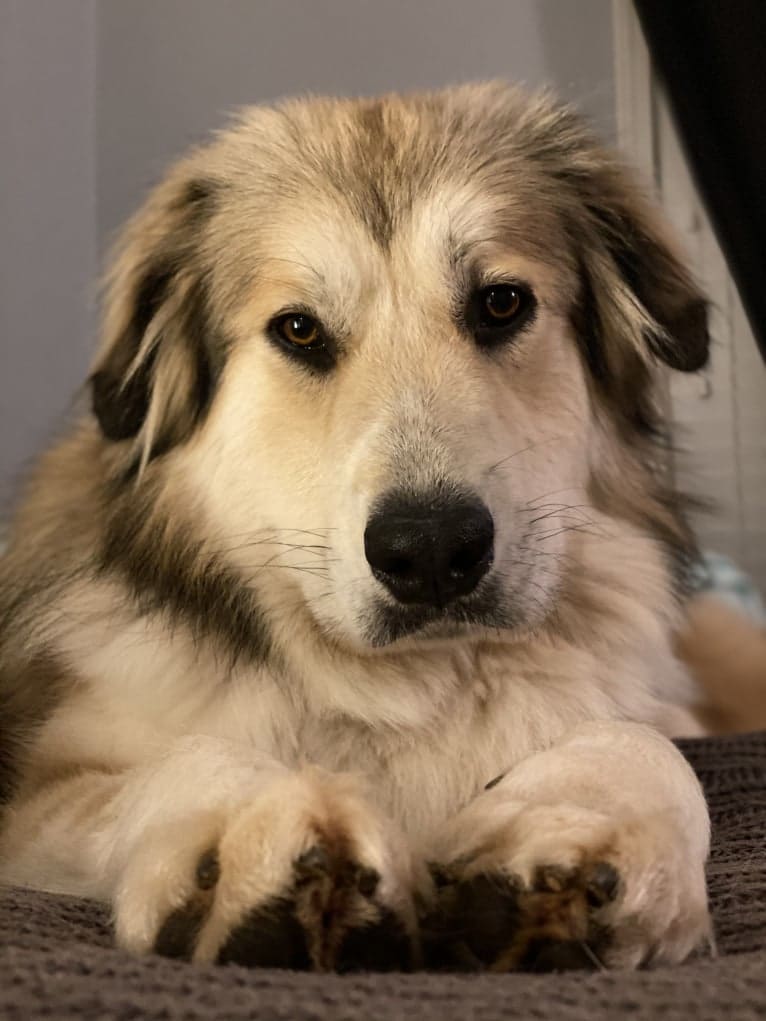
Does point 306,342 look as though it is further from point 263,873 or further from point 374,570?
point 263,873

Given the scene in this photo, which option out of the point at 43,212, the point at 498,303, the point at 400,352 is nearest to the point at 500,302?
the point at 498,303

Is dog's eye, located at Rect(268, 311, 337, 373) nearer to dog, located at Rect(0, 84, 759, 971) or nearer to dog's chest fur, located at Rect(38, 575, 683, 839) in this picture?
dog, located at Rect(0, 84, 759, 971)

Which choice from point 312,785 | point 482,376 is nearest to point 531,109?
point 482,376

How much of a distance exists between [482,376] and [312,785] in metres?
0.45

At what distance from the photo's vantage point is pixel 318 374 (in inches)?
40.7

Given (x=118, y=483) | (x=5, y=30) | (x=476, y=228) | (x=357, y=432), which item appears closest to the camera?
(x=357, y=432)

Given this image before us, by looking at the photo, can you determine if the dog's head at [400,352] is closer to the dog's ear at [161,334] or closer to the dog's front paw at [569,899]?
the dog's ear at [161,334]

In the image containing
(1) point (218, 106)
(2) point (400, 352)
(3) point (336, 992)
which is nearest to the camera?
(3) point (336, 992)

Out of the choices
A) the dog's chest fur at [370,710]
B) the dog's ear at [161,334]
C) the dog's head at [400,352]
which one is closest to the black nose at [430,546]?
the dog's head at [400,352]

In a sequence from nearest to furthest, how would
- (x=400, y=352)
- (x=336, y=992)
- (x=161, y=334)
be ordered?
(x=336, y=992) < (x=400, y=352) < (x=161, y=334)

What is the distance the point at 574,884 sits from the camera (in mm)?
643

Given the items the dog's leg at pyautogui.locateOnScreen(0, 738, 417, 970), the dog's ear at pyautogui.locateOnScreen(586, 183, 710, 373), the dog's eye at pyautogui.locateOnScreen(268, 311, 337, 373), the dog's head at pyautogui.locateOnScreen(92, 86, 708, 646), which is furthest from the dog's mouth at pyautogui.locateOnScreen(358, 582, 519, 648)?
the dog's ear at pyautogui.locateOnScreen(586, 183, 710, 373)

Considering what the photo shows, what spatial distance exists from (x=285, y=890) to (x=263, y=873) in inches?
0.7

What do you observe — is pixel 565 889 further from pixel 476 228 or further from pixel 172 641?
pixel 476 228
